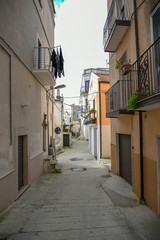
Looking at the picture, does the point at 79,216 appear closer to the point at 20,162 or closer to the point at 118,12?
the point at 20,162

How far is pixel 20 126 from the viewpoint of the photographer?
6074mm

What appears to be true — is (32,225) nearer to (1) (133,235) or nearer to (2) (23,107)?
(1) (133,235)

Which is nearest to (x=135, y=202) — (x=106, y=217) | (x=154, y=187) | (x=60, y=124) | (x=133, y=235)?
(x=154, y=187)

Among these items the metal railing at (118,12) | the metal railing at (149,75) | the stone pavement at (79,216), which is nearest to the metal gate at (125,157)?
the stone pavement at (79,216)

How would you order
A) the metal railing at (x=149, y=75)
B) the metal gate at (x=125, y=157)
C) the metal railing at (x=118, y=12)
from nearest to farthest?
the metal railing at (x=149, y=75) → the metal railing at (x=118, y=12) → the metal gate at (x=125, y=157)

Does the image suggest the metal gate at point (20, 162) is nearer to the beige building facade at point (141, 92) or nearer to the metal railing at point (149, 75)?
the beige building facade at point (141, 92)

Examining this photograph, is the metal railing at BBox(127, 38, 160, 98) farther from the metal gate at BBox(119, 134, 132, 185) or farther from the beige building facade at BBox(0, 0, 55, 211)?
the beige building facade at BBox(0, 0, 55, 211)

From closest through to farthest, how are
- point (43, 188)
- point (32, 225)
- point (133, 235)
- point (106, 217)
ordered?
point (133, 235), point (32, 225), point (106, 217), point (43, 188)

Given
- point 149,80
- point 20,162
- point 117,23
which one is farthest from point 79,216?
point 117,23

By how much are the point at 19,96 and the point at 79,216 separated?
15.2 ft

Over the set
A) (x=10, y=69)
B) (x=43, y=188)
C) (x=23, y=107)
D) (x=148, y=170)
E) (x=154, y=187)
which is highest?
(x=10, y=69)

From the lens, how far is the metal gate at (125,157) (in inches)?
269

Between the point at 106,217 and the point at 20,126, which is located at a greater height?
the point at 20,126

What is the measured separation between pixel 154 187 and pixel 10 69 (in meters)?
5.83
